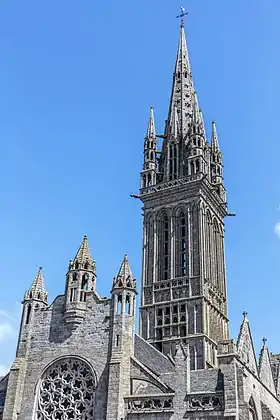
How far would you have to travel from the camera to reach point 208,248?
2042 inches

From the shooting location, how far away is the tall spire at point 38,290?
31453 millimetres

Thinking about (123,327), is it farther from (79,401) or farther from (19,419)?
(19,419)

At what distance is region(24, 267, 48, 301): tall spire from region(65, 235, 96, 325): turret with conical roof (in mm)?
1980

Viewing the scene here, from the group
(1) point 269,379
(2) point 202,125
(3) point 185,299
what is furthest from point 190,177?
(1) point 269,379

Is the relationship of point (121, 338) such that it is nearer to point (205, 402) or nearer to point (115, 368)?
point (115, 368)

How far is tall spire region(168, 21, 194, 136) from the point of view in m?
61.5

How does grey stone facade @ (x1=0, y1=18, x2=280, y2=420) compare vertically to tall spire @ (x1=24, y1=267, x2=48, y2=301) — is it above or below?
below

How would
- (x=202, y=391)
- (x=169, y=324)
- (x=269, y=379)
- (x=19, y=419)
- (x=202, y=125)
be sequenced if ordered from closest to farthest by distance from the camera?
(x=202, y=391) < (x=19, y=419) < (x=269, y=379) < (x=169, y=324) < (x=202, y=125)

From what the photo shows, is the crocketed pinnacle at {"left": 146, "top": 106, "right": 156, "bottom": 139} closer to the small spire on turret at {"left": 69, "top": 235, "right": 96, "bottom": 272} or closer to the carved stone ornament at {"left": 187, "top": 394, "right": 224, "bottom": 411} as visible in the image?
the small spire on turret at {"left": 69, "top": 235, "right": 96, "bottom": 272}

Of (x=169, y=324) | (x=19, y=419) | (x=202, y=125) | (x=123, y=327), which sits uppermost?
(x=202, y=125)

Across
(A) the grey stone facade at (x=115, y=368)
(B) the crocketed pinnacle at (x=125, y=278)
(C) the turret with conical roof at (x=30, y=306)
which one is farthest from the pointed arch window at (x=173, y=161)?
(B) the crocketed pinnacle at (x=125, y=278)

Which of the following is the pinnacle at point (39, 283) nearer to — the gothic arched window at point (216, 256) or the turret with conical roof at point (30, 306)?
the turret with conical roof at point (30, 306)

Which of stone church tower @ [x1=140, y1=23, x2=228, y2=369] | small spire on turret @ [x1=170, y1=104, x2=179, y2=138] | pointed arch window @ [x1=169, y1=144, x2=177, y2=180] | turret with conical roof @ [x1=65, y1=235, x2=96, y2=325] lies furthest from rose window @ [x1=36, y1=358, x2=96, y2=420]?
small spire on turret @ [x1=170, y1=104, x2=179, y2=138]

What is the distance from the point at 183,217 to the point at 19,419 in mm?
28777
